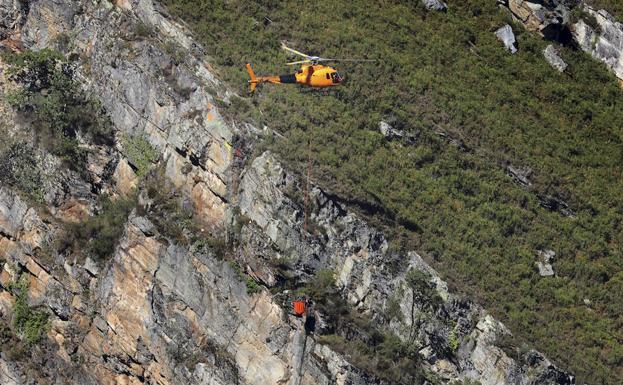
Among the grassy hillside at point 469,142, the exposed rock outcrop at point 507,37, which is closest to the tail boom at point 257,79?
the grassy hillside at point 469,142

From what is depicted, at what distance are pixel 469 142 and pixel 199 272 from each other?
14.0 m

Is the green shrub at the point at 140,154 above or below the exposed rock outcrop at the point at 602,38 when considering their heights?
below

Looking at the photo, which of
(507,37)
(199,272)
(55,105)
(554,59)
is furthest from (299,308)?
(554,59)

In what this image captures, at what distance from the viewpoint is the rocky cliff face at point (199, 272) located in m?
41.1

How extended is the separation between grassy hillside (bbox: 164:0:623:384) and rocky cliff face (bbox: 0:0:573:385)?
1601 millimetres

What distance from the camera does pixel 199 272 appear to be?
41844 mm

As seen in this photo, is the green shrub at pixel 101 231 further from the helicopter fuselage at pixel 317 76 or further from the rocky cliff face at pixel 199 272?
the helicopter fuselage at pixel 317 76

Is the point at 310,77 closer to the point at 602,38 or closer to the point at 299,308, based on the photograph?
the point at 299,308

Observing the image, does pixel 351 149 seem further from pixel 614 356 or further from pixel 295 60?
pixel 614 356

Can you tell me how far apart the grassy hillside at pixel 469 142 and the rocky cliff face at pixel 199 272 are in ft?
5.25

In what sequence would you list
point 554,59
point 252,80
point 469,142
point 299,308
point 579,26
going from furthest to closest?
point 579,26, point 554,59, point 469,142, point 252,80, point 299,308

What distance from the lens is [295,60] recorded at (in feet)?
162

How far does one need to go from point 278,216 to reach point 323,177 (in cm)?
301

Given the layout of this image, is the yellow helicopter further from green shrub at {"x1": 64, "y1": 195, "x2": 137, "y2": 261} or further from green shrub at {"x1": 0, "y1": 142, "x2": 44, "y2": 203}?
green shrub at {"x1": 0, "y1": 142, "x2": 44, "y2": 203}
